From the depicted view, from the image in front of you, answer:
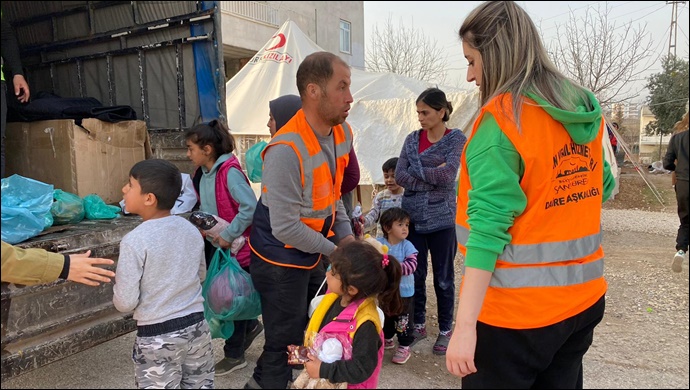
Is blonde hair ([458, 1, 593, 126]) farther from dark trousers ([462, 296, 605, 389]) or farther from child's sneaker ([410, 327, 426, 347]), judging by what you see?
child's sneaker ([410, 327, 426, 347])

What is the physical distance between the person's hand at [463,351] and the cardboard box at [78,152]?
3109mm

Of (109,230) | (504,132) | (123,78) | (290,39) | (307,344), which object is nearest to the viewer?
(504,132)

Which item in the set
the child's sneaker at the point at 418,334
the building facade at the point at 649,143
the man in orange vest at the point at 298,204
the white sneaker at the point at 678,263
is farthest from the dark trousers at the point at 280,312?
the building facade at the point at 649,143

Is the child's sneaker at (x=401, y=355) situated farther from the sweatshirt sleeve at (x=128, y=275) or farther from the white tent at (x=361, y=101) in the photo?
the white tent at (x=361, y=101)

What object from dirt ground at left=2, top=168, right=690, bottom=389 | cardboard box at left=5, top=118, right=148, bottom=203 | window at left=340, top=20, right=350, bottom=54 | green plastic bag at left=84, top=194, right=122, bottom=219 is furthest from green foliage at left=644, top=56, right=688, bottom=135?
window at left=340, top=20, right=350, bottom=54

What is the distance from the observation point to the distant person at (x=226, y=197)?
10.00ft

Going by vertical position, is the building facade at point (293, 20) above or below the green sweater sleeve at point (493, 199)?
above

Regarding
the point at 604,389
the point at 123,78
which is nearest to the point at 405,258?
the point at 604,389

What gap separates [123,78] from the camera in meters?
4.64

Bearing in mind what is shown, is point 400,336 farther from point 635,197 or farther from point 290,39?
point 635,197

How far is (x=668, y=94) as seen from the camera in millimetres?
7691

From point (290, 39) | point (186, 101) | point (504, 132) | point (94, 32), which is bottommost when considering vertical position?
point (504, 132)

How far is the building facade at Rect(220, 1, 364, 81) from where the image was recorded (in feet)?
57.6

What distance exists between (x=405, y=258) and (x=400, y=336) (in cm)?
58
